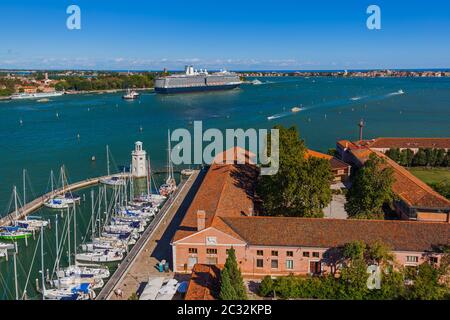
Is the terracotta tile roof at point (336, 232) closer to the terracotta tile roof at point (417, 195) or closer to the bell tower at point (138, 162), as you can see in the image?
the terracotta tile roof at point (417, 195)

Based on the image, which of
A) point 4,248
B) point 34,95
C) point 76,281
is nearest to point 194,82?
point 34,95

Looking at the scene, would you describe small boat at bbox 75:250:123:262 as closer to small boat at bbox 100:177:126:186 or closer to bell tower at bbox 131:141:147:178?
small boat at bbox 100:177:126:186
